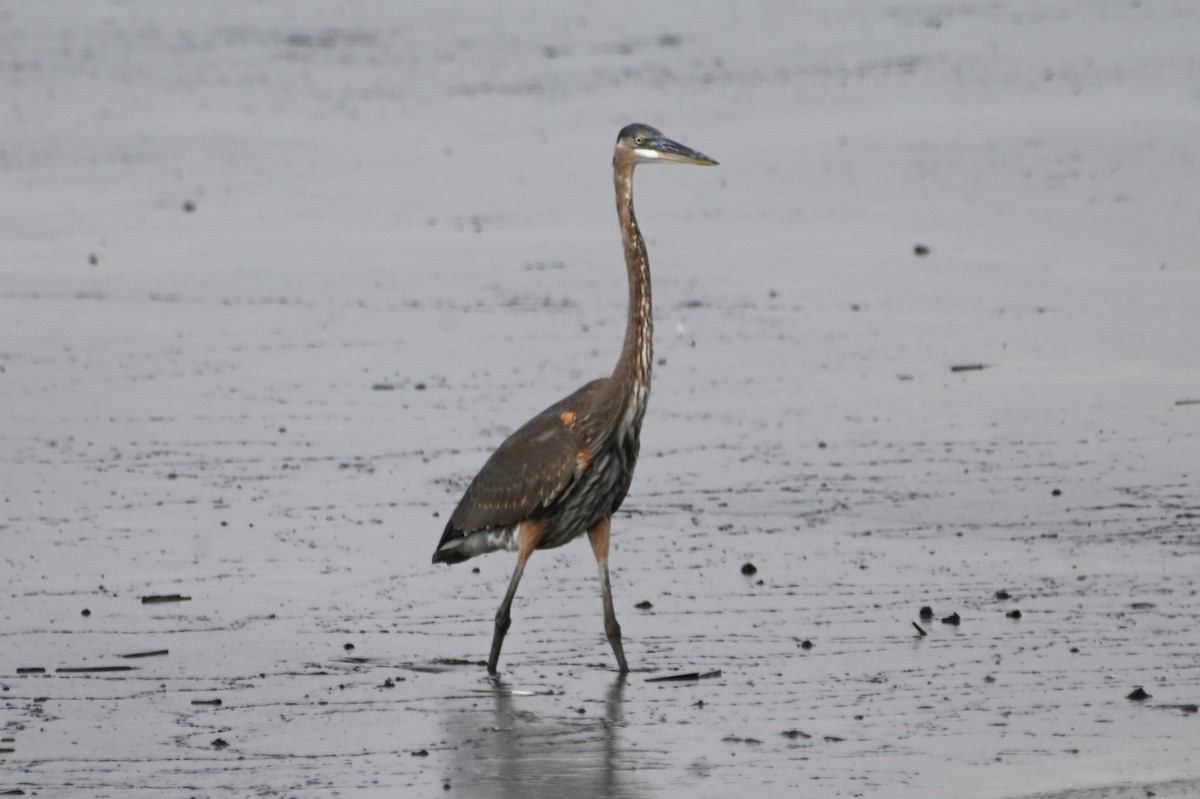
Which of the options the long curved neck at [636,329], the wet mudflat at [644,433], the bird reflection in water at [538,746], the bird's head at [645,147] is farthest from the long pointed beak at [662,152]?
the bird reflection in water at [538,746]

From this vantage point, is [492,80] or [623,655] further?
[492,80]

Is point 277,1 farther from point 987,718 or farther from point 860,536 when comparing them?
point 987,718

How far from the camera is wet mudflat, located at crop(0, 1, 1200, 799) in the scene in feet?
28.7

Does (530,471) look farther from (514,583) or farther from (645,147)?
(645,147)

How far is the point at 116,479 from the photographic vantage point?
41.8 ft

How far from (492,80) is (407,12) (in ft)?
25.3

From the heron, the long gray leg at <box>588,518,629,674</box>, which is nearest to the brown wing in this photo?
the heron

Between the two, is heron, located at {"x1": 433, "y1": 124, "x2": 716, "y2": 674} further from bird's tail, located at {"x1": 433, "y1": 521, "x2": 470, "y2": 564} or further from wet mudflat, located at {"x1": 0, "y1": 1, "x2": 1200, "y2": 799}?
wet mudflat, located at {"x1": 0, "y1": 1, "x2": 1200, "y2": 799}

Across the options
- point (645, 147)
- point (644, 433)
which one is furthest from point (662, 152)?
point (644, 433)

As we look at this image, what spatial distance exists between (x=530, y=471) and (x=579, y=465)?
0.89ft

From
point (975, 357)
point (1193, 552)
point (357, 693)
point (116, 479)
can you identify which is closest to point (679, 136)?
point (975, 357)

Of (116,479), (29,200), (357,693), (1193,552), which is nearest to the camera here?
(357,693)

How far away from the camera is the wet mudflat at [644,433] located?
8.73m

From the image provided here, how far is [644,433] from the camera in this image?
13.6 m
